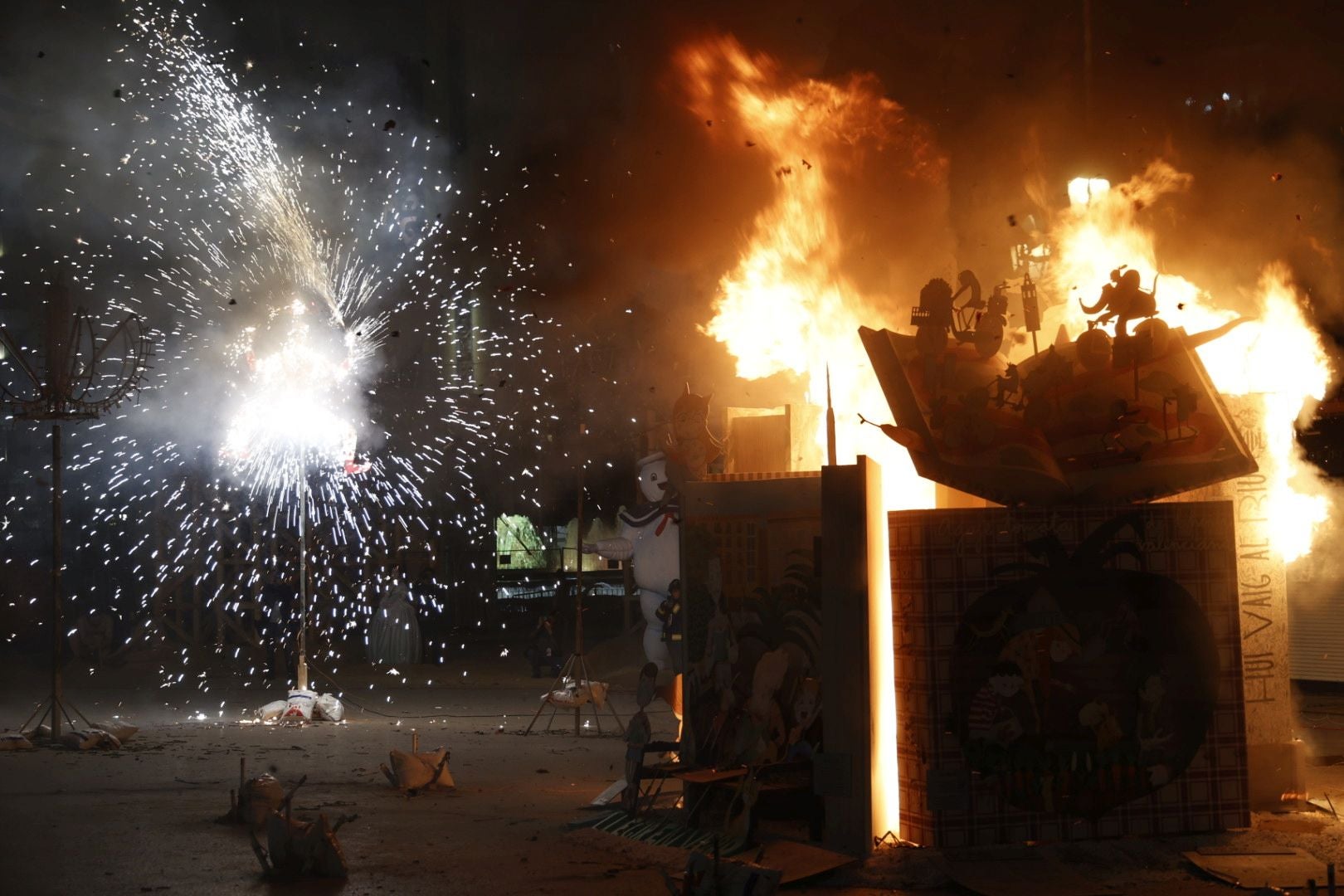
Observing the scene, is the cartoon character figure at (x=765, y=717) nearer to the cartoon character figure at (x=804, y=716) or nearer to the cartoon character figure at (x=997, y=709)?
the cartoon character figure at (x=804, y=716)

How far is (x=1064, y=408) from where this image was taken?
1034 cm

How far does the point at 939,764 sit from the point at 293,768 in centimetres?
765

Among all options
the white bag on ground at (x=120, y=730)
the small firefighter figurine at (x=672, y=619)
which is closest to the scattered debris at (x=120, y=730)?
the white bag on ground at (x=120, y=730)

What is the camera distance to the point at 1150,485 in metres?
10.0

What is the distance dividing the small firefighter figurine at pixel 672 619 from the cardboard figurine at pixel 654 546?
175 millimetres

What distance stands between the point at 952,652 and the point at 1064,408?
→ 2.28 m

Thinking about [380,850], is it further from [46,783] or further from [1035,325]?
[1035,325]

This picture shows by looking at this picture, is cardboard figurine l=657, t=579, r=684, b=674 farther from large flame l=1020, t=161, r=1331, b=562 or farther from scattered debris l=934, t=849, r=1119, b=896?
scattered debris l=934, t=849, r=1119, b=896

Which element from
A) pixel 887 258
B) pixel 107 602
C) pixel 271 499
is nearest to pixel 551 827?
pixel 887 258

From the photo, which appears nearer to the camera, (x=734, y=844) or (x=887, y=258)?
(x=734, y=844)

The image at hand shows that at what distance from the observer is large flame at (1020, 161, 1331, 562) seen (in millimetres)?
12945

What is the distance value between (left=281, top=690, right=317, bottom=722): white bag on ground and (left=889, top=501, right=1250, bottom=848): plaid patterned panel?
10814 mm

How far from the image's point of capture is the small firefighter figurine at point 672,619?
1482cm

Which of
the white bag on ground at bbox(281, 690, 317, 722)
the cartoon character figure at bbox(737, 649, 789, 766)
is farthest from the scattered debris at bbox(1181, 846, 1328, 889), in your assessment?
the white bag on ground at bbox(281, 690, 317, 722)
